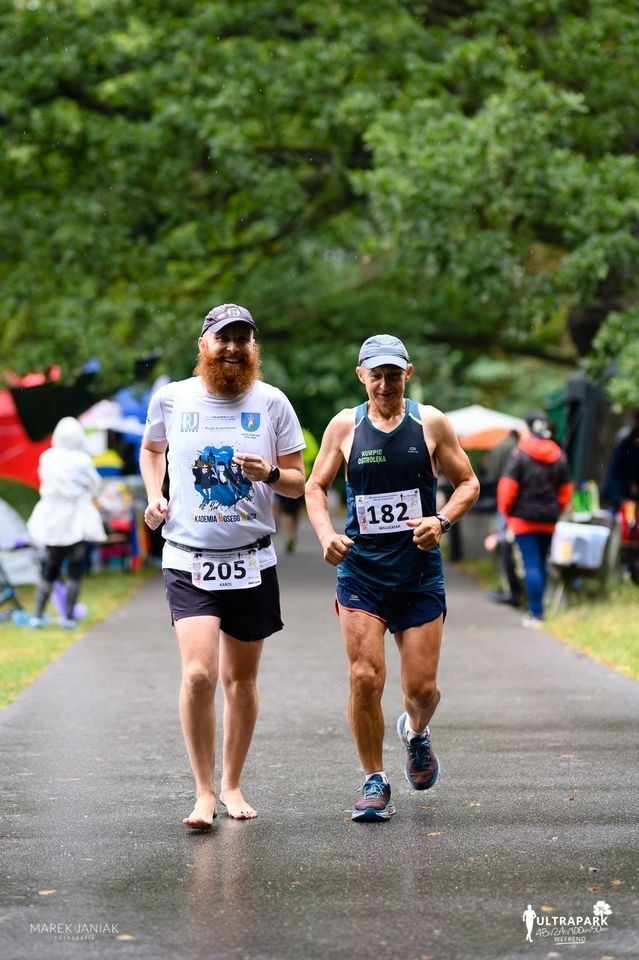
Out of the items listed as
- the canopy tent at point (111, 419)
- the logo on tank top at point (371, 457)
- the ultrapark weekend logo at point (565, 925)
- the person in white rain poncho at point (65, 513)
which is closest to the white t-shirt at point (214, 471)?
the logo on tank top at point (371, 457)

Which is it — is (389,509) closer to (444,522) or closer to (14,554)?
(444,522)

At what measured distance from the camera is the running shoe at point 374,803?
645cm

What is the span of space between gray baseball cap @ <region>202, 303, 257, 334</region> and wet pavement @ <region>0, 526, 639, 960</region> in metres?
1.93

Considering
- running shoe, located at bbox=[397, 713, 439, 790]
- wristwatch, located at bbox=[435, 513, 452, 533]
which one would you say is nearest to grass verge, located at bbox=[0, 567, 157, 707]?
running shoe, located at bbox=[397, 713, 439, 790]

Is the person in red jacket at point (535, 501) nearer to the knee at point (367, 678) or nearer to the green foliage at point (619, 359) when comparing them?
the green foliage at point (619, 359)

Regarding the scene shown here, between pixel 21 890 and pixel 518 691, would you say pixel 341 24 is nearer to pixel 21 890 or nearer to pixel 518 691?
pixel 518 691

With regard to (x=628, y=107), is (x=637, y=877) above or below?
above

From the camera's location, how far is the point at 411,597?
261 inches

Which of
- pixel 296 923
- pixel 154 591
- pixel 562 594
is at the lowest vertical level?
pixel 154 591


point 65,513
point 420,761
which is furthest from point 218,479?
point 65,513

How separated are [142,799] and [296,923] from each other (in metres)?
2.13

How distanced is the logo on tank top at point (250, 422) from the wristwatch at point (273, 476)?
0.64ft

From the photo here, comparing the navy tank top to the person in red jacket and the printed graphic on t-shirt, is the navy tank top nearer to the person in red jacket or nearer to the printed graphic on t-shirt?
the printed graphic on t-shirt

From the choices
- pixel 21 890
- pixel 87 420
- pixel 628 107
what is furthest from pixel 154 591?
pixel 21 890
